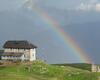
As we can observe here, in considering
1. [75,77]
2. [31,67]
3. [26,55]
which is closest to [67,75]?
[75,77]

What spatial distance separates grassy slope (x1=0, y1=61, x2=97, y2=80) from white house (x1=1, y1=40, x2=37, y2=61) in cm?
1439

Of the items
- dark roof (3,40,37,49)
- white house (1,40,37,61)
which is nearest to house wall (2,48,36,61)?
white house (1,40,37,61)

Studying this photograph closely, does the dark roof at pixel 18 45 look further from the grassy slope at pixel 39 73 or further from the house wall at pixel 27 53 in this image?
the grassy slope at pixel 39 73

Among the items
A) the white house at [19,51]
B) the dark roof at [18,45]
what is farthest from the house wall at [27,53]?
the dark roof at [18,45]

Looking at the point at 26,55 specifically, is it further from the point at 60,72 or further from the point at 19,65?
the point at 60,72

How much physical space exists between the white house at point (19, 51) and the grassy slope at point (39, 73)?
14.4 metres

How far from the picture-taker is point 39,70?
465 feet

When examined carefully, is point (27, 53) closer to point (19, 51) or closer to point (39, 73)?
point (19, 51)

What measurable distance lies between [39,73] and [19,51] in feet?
Result: 99.1

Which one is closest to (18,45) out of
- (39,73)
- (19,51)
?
(19,51)

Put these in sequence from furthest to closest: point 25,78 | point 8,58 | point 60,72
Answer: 1. point 8,58
2. point 60,72
3. point 25,78

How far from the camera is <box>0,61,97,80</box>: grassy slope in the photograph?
128 meters

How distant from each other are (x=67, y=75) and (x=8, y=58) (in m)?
32.8

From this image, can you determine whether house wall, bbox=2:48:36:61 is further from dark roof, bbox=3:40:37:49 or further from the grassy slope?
the grassy slope
